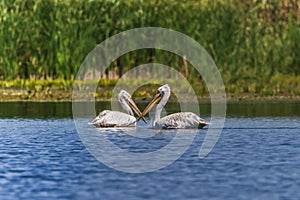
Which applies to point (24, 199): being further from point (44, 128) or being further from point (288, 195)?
point (44, 128)

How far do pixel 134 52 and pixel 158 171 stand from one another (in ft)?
77.6

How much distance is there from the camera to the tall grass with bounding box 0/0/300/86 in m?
37.2

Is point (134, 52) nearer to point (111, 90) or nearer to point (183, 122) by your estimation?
point (111, 90)

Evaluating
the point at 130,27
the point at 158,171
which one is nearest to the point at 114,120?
the point at 158,171

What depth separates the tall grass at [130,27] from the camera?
37.2m

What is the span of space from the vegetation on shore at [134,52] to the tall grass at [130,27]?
1.6 inches

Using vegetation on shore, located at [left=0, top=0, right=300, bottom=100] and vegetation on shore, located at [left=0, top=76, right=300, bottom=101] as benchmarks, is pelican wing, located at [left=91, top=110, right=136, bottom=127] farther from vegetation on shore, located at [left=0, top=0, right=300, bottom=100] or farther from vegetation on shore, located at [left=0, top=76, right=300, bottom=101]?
vegetation on shore, located at [left=0, top=0, right=300, bottom=100]

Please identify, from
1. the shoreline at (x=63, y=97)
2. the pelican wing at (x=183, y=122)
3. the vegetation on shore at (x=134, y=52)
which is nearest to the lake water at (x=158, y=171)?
the pelican wing at (x=183, y=122)

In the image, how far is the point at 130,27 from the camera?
38656 mm

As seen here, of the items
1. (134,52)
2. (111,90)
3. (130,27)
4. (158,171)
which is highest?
(130,27)

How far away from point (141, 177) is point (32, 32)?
24785mm

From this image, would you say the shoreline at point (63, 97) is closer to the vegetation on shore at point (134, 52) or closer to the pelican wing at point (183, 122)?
the vegetation on shore at point (134, 52)

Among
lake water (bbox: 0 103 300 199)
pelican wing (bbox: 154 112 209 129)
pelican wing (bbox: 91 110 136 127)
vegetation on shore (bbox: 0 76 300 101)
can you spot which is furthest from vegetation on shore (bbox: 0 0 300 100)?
pelican wing (bbox: 154 112 209 129)

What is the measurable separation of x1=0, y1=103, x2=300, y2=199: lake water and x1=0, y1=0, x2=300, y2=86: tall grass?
13515 millimetres
